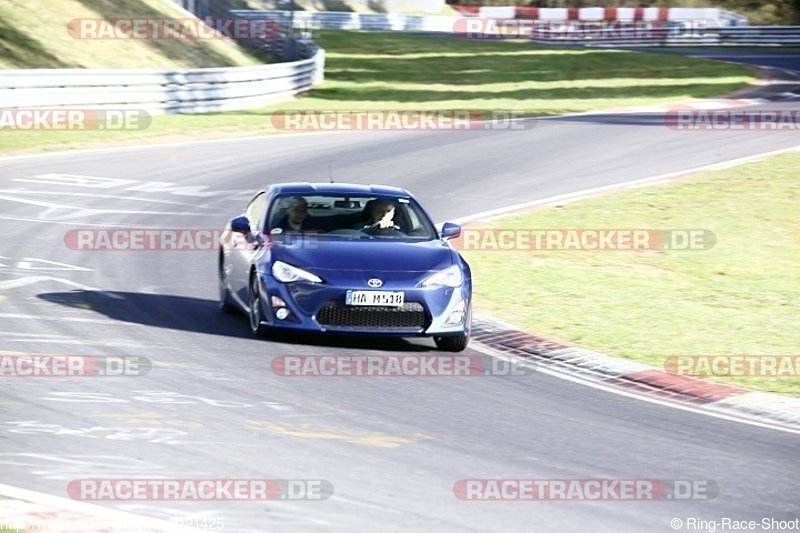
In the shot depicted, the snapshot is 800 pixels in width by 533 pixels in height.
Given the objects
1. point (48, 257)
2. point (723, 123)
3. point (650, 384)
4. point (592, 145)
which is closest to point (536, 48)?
point (723, 123)

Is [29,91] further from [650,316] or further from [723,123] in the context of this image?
[650,316]

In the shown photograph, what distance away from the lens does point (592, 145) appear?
29.7 m

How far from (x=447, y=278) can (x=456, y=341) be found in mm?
550

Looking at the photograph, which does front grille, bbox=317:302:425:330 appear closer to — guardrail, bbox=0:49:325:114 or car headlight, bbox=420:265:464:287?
car headlight, bbox=420:265:464:287

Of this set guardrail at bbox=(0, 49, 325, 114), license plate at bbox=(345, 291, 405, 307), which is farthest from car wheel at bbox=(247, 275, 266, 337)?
guardrail at bbox=(0, 49, 325, 114)

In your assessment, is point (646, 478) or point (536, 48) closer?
point (646, 478)

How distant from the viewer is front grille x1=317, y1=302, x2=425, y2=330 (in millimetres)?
12273

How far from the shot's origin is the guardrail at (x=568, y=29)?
6606cm

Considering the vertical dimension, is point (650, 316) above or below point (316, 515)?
below

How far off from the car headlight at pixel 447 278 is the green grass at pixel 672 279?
1.45 m

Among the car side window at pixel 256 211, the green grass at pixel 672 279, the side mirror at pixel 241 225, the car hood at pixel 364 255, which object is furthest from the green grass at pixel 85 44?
the car hood at pixel 364 255

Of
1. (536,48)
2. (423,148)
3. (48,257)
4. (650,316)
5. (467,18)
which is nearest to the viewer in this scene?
(650,316)

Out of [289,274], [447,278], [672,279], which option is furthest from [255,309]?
[672,279]

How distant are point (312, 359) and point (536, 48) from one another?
49.7 meters
